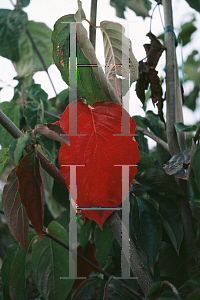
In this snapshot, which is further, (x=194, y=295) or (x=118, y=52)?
(x=118, y=52)

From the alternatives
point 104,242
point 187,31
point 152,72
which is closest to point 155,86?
point 152,72

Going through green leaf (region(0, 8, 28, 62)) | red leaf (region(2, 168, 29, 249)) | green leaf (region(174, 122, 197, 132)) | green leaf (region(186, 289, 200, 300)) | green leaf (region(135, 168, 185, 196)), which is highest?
green leaf (region(0, 8, 28, 62))

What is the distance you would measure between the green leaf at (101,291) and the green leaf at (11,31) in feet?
1.30

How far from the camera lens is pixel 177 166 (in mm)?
322

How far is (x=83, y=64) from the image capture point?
0.28 meters

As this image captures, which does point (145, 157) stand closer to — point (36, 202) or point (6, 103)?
point (36, 202)

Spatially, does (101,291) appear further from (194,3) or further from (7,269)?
(194,3)

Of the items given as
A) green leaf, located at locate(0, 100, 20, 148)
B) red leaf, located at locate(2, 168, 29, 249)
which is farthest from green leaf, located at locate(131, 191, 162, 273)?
green leaf, located at locate(0, 100, 20, 148)

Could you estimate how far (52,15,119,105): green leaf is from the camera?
246 mm

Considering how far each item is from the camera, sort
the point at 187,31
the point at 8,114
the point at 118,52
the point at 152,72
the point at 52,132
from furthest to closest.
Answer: the point at 187,31, the point at 8,114, the point at 152,72, the point at 118,52, the point at 52,132

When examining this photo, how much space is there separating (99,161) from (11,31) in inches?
13.9

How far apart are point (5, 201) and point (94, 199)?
9 cm

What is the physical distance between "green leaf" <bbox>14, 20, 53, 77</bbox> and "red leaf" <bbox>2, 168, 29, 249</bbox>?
0.39 meters

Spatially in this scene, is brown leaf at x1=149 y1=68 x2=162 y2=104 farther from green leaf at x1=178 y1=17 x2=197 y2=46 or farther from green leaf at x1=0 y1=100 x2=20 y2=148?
green leaf at x1=178 y1=17 x2=197 y2=46
